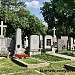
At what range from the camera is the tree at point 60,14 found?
44.8 metres

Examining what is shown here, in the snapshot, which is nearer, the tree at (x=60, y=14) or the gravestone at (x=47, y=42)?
the gravestone at (x=47, y=42)

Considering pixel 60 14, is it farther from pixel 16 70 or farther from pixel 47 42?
pixel 16 70

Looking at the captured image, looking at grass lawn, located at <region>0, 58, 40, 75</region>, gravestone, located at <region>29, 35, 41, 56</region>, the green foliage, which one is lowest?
grass lawn, located at <region>0, 58, 40, 75</region>

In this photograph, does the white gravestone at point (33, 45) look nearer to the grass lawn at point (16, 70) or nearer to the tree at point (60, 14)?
the grass lawn at point (16, 70)

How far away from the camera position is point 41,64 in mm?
15148

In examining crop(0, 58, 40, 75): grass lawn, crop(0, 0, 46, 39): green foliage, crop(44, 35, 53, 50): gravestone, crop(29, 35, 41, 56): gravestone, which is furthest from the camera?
crop(0, 0, 46, 39): green foliage

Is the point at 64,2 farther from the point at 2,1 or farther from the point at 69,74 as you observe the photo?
the point at 69,74

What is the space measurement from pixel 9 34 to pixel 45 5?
43.1 feet

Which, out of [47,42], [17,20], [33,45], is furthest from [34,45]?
[17,20]

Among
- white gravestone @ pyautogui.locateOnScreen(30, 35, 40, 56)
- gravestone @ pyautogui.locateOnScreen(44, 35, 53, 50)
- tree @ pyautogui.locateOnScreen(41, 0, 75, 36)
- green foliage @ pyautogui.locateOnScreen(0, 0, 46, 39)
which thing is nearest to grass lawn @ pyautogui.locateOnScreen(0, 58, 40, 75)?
white gravestone @ pyautogui.locateOnScreen(30, 35, 40, 56)

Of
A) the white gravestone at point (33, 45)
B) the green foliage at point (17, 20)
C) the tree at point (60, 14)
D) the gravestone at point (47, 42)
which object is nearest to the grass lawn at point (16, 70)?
the white gravestone at point (33, 45)

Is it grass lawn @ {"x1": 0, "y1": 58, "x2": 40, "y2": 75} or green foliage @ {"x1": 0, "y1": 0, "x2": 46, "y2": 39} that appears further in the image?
green foliage @ {"x1": 0, "y1": 0, "x2": 46, "y2": 39}

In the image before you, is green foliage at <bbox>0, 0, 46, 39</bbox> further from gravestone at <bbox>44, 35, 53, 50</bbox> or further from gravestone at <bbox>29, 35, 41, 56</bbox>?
gravestone at <bbox>29, 35, 41, 56</bbox>

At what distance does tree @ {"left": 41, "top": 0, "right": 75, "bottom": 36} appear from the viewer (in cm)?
4484
